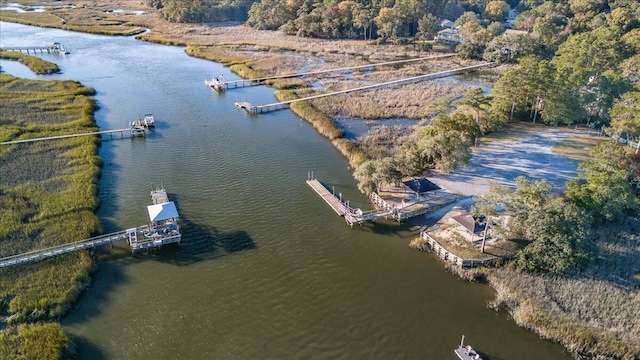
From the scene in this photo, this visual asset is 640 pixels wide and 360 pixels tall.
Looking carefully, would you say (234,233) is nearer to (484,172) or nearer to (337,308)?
(337,308)

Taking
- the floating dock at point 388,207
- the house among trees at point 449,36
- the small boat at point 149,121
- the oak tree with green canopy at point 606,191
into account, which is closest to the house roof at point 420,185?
the floating dock at point 388,207

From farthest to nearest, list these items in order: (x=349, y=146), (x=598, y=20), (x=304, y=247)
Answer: (x=598, y=20), (x=349, y=146), (x=304, y=247)

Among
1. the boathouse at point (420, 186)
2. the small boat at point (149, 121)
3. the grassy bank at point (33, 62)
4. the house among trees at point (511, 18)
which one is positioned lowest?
the boathouse at point (420, 186)

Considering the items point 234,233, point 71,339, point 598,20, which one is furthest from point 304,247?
point 598,20

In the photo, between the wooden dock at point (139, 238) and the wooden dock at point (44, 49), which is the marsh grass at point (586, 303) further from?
the wooden dock at point (44, 49)

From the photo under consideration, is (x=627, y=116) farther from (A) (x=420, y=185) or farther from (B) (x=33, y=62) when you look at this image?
(B) (x=33, y=62)

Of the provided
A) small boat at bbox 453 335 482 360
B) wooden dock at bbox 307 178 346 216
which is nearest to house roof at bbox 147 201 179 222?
wooden dock at bbox 307 178 346 216
